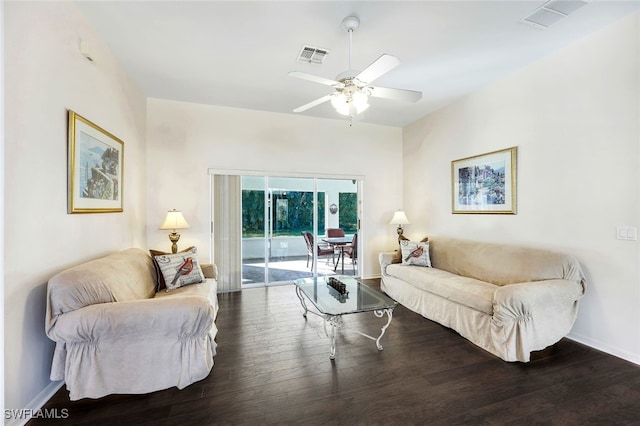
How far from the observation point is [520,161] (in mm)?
3402

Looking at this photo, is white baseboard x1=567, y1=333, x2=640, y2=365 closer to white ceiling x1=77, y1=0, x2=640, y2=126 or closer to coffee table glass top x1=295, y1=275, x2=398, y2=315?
coffee table glass top x1=295, y1=275, x2=398, y2=315

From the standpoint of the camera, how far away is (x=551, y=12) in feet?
7.81

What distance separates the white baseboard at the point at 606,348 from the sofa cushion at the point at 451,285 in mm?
869

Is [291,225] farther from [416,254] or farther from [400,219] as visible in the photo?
[416,254]

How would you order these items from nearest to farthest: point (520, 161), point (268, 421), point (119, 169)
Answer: point (268, 421) → point (119, 169) → point (520, 161)

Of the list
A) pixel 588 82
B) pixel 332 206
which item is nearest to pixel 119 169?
pixel 332 206

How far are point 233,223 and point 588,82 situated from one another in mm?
4777

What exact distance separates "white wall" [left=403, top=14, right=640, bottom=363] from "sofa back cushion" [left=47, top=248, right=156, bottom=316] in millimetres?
4235

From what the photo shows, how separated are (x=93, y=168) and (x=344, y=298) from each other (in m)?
2.75

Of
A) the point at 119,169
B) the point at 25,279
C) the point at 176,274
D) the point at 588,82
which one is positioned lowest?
the point at 176,274

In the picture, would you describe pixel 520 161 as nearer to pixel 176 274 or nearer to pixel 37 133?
pixel 176 274

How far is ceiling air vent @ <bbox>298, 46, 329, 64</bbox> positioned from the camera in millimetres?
2881

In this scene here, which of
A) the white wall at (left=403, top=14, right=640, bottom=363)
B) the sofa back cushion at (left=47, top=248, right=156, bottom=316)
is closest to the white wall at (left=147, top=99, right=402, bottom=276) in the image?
the sofa back cushion at (left=47, top=248, right=156, bottom=316)

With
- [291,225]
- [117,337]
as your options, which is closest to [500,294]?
[117,337]
